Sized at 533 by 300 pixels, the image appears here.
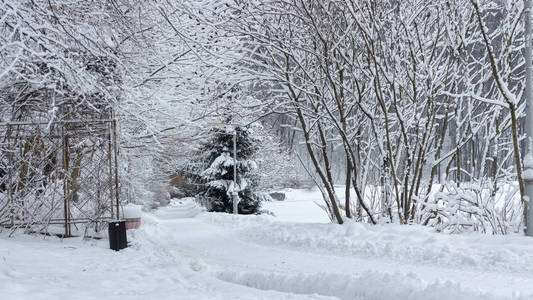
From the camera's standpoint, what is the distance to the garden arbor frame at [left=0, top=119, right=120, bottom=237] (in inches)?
367

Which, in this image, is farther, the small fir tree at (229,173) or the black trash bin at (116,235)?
the small fir tree at (229,173)

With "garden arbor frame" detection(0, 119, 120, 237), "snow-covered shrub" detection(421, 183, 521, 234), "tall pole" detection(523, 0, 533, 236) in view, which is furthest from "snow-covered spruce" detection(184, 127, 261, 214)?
"tall pole" detection(523, 0, 533, 236)

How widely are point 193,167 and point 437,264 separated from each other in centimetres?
2284

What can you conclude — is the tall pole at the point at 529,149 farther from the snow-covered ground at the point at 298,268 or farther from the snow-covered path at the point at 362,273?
the snow-covered path at the point at 362,273

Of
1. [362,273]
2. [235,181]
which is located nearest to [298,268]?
[362,273]

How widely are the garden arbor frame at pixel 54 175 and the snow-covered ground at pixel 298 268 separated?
20.3 inches

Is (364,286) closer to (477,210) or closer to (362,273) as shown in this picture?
(362,273)

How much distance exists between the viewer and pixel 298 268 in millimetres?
7629

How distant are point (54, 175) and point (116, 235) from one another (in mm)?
2368

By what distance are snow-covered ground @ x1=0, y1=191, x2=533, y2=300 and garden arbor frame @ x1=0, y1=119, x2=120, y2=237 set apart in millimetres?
517

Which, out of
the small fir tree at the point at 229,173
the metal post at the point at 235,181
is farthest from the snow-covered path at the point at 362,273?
the small fir tree at the point at 229,173

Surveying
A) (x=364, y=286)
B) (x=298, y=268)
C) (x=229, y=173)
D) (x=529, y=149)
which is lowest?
(x=298, y=268)

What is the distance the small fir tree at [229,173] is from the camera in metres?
26.3

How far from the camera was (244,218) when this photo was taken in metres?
17.8
